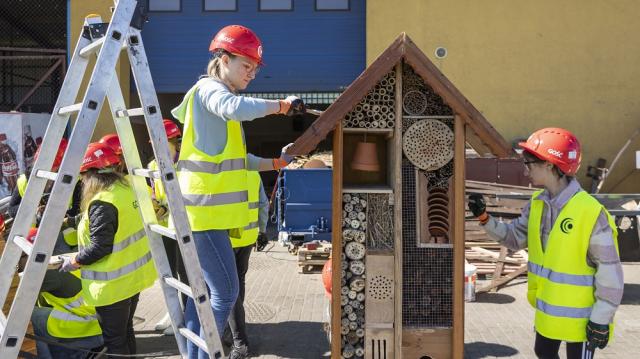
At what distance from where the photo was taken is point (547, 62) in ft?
43.8

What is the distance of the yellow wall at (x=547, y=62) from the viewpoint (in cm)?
1324

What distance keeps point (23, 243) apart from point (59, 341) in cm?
128

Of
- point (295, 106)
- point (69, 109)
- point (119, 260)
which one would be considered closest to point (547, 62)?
point (295, 106)

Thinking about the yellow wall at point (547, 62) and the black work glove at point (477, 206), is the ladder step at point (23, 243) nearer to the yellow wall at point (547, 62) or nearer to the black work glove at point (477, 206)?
→ the black work glove at point (477, 206)

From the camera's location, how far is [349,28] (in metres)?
14.2

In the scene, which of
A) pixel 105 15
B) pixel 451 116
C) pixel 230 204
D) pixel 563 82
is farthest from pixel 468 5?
pixel 230 204

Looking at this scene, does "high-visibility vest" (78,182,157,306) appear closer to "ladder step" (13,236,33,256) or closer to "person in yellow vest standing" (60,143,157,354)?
"person in yellow vest standing" (60,143,157,354)

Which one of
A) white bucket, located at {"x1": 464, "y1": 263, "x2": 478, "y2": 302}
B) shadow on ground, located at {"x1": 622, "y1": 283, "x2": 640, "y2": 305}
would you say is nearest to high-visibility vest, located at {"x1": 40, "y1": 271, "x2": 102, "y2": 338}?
white bucket, located at {"x1": 464, "y1": 263, "x2": 478, "y2": 302}

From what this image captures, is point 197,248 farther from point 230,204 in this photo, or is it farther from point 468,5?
point 468,5

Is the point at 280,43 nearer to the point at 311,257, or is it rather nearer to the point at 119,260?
the point at 311,257

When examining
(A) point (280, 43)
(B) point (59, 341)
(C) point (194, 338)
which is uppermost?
(A) point (280, 43)

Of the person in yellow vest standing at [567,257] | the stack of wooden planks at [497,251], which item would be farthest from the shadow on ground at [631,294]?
the person in yellow vest standing at [567,257]

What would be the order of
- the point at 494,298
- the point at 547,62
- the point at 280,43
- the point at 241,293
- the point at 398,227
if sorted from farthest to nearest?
the point at 280,43
the point at 547,62
the point at 494,298
the point at 241,293
the point at 398,227

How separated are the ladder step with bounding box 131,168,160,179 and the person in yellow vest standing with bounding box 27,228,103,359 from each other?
1274 mm
